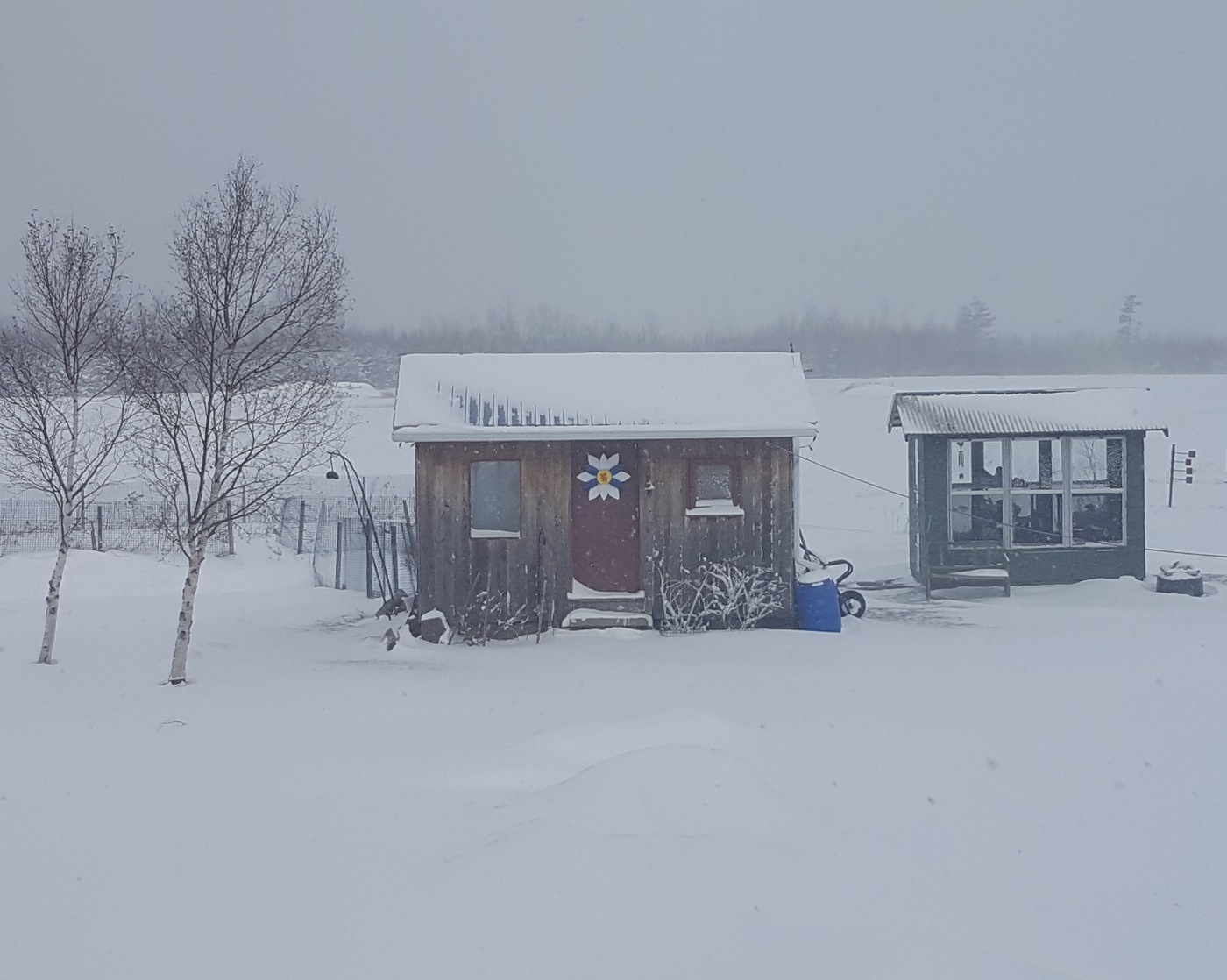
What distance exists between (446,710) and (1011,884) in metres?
5.07

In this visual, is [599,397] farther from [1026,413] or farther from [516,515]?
Answer: [1026,413]

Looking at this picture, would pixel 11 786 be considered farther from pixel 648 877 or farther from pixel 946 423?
pixel 946 423

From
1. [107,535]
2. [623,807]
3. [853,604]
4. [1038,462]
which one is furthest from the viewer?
[107,535]

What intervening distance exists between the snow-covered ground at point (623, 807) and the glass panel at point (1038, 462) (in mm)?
4706

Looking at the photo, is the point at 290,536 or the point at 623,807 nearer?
the point at 623,807

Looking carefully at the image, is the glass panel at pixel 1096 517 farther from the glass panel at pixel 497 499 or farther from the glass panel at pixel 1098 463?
the glass panel at pixel 497 499

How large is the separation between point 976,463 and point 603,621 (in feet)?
26.1

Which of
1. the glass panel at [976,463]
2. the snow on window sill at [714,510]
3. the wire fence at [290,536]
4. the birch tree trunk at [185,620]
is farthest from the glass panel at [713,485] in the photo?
the birch tree trunk at [185,620]

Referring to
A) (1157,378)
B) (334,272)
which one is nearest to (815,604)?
(334,272)

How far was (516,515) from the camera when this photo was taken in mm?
12984

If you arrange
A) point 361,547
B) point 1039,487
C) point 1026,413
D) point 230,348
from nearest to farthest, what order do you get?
point 230,348
point 1026,413
point 1039,487
point 361,547

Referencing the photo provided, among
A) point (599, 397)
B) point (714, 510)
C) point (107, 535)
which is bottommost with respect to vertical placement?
point (107, 535)

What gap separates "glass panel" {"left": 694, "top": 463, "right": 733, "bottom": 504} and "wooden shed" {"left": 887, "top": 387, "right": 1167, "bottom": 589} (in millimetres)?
4237

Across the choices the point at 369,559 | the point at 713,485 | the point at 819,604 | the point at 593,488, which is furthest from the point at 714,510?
the point at 369,559
